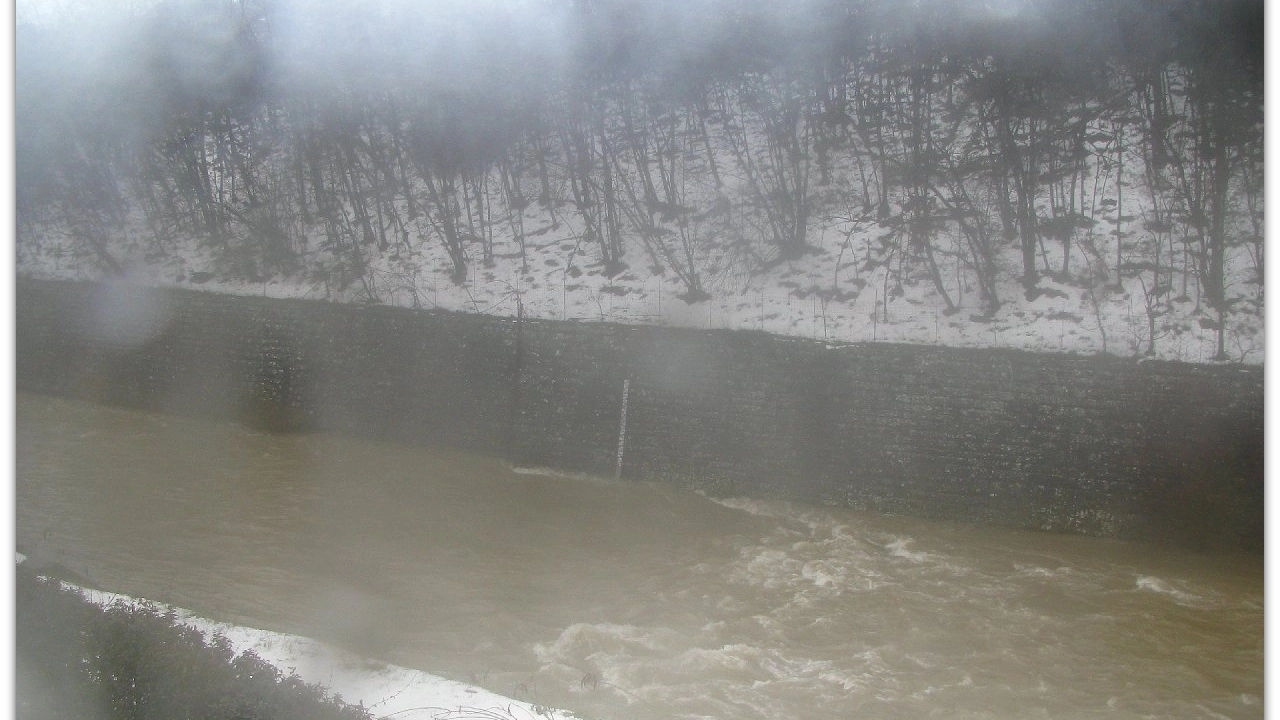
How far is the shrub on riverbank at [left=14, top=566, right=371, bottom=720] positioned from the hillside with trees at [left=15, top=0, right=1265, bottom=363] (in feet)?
21.5

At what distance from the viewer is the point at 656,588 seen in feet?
25.7

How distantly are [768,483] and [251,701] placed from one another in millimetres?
6150

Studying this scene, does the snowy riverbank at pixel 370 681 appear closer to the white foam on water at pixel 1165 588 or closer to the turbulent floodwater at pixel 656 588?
the turbulent floodwater at pixel 656 588

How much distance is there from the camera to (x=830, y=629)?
7.09 meters

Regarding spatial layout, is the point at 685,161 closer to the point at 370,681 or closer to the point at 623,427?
the point at 623,427

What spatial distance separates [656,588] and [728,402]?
2.63 m

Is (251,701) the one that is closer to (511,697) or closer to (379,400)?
(511,697)

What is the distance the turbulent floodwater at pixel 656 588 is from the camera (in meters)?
6.29

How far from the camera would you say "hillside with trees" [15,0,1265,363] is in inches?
399

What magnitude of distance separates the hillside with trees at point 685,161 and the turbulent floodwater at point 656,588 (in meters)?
2.22

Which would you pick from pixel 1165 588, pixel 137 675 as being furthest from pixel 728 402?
pixel 137 675

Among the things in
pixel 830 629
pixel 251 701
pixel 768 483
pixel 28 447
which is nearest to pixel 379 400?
pixel 28 447

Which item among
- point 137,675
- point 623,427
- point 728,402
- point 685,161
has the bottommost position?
point 137,675

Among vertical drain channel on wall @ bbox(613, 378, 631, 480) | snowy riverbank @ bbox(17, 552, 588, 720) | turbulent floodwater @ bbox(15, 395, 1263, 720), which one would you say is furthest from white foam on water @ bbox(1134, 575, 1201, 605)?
snowy riverbank @ bbox(17, 552, 588, 720)
